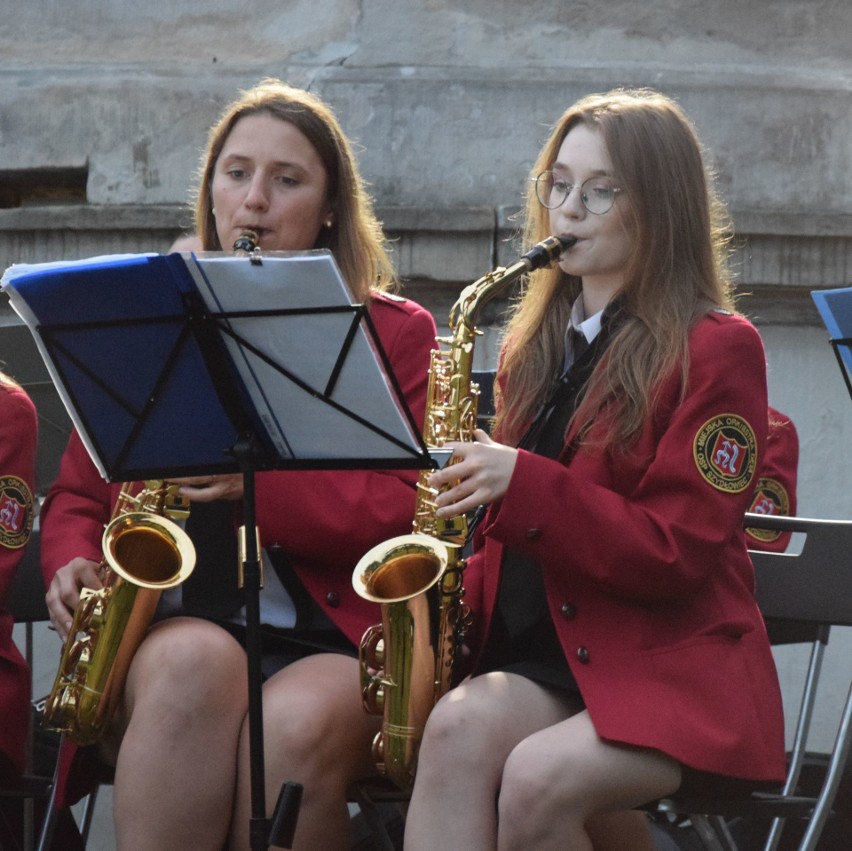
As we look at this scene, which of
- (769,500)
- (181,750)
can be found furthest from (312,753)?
(769,500)

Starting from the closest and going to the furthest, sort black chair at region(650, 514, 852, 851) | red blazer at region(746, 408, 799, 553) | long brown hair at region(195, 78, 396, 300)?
black chair at region(650, 514, 852, 851) → long brown hair at region(195, 78, 396, 300) → red blazer at region(746, 408, 799, 553)

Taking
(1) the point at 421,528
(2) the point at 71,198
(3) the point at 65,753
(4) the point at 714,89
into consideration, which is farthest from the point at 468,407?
(2) the point at 71,198

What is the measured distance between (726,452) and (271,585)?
920 millimetres

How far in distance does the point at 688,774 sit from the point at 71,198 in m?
3.32

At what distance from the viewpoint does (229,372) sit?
2.68 m

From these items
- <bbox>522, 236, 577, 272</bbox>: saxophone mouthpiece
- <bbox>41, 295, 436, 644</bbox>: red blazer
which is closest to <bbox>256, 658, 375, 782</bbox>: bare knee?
<bbox>41, 295, 436, 644</bbox>: red blazer

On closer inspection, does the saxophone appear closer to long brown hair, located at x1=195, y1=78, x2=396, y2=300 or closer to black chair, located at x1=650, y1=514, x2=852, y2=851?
long brown hair, located at x1=195, y1=78, x2=396, y2=300

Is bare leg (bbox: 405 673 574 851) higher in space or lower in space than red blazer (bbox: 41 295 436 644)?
lower

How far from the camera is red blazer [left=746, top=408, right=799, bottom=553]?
162 inches

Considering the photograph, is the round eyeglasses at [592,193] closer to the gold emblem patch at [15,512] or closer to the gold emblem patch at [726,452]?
the gold emblem patch at [726,452]

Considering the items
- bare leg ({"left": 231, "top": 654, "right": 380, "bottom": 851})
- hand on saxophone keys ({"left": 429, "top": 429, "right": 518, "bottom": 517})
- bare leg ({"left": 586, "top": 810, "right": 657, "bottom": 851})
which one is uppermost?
hand on saxophone keys ({"left": 429, "top": 429, "right": 518, "bottom": 517})

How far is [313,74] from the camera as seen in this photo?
513cm

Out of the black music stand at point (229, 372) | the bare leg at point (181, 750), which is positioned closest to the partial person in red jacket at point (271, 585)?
the bare leg at point (181, 750)

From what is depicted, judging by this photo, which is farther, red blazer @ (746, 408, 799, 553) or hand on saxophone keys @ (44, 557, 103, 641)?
red blazer @ (746, 408, 799, 553)
